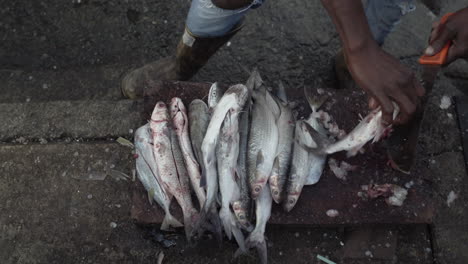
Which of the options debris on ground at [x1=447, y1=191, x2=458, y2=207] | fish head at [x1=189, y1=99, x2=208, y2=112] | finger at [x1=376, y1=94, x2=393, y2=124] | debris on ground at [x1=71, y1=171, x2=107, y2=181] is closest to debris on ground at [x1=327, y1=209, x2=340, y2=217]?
finger at [x1=376, y1=94, x2=393, y2=124]

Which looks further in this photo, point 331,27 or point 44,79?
point 331,27

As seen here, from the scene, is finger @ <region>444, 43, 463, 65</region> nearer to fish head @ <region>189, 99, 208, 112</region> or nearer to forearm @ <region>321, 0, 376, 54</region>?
forearm @ <region>321, 0, 376, 54</region>

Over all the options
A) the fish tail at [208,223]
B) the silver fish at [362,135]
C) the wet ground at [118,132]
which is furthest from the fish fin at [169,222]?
the silver fish at [362,135]

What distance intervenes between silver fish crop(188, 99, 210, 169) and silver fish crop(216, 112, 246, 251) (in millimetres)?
153

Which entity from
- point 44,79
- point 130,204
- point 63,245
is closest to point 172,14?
point 44,79

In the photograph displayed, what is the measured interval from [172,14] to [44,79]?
1391 mm

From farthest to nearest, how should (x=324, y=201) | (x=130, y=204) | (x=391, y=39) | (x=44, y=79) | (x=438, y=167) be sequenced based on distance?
1. (x=391, y=39)
2. (x=44, y=79)
3. (x=438, y=167)
4. (x=130, y=204)
5. (x=324, y=201)

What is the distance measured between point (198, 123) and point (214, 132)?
0.16 m

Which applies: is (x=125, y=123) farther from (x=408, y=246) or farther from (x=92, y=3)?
(x=408, y=246)

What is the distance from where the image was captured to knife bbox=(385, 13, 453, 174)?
2.12 m

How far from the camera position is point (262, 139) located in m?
2.65

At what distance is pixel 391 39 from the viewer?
158 inches

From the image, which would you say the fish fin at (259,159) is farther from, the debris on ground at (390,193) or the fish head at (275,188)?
the debris on ground at (390,193)

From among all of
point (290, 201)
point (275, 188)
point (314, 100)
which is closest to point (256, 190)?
point (275, 188)
